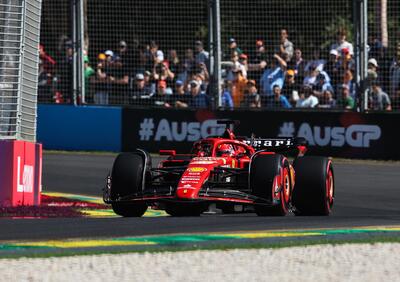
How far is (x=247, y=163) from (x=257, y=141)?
1.74 ft

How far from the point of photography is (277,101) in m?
19.9

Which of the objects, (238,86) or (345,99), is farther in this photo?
(238,86)

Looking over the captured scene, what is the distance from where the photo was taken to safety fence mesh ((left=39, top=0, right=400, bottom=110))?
1903cm

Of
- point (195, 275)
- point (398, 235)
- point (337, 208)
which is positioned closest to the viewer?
point (195, 275)

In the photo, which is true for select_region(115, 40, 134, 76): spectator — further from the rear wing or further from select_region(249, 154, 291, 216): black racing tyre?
select_region(249, 154, 291, 216): black racing tyre

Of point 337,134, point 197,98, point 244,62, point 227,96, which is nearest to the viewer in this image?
point 244,62

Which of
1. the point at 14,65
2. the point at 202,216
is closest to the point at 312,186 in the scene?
the point at 202,216

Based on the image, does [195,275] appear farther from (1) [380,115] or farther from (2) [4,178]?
(1) [380,115]

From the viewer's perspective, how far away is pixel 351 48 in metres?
19.3

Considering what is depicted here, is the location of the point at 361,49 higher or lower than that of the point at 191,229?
higher

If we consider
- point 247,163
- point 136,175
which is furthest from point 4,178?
point 247,163

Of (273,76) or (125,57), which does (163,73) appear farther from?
(273,76)

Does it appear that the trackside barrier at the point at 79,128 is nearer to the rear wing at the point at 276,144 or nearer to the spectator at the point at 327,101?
the spectator at the point at 327,101

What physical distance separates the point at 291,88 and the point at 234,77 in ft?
3.72
